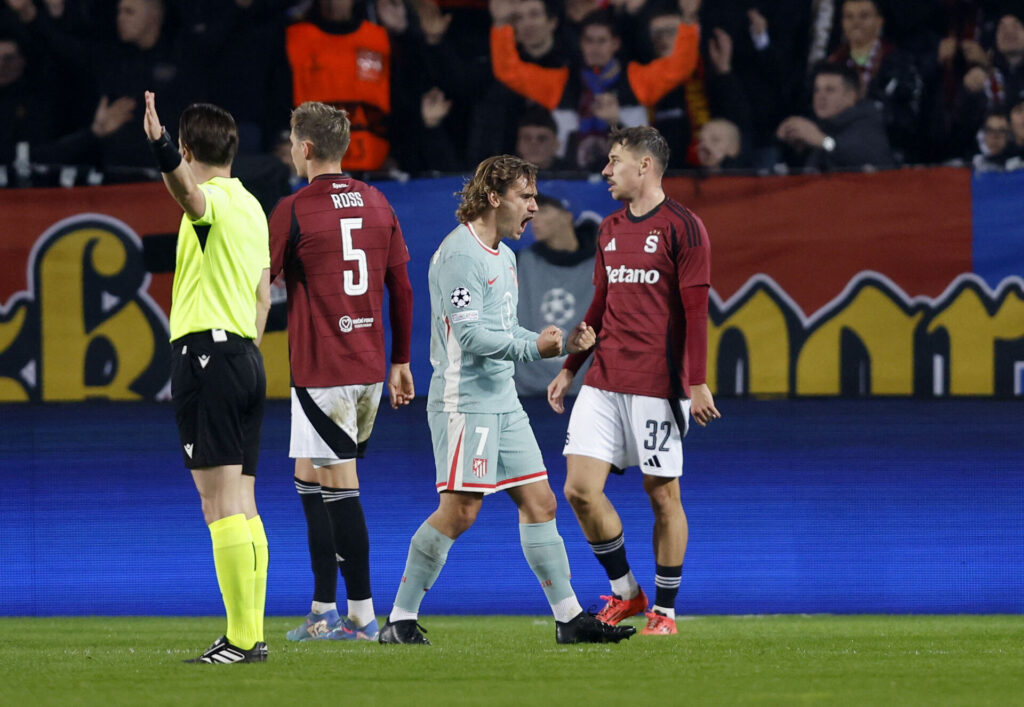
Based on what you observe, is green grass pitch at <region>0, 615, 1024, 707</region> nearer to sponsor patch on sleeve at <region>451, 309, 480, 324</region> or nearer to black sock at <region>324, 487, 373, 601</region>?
black sock at <region>324, 487, 373, 601</region>

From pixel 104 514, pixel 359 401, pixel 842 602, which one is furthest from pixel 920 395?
pixel 104 514

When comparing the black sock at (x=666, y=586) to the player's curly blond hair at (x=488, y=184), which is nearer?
the player's curly blond hair at (x=488, y=184)

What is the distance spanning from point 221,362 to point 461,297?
1.06 meters

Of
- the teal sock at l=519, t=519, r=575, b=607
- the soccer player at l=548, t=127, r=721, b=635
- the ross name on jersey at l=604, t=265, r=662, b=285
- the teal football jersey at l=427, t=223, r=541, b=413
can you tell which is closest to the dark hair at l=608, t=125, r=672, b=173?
the soccer player at l=548, t=127, r=721, b=635

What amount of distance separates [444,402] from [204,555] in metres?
2.74

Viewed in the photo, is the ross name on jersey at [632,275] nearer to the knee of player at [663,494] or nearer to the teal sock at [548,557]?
the knee of player at [663,494]

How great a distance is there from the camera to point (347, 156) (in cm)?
866

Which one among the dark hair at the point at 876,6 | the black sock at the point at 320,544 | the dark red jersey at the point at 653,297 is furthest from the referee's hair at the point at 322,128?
the dark hair at the point at 876,6

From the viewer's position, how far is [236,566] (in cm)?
480

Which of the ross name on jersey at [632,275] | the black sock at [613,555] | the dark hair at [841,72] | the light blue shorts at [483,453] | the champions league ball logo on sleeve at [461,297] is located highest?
the dark hair at [841,72]

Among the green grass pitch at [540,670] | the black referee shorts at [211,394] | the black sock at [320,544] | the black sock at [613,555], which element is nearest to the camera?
the green grass pitch at [540,670]

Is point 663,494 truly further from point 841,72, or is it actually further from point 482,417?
point 841,72

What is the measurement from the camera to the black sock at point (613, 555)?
6.37 m

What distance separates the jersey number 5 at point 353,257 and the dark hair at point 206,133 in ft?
3.82
